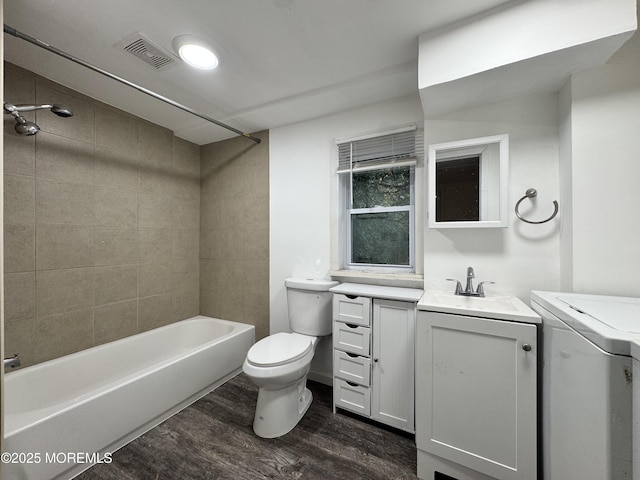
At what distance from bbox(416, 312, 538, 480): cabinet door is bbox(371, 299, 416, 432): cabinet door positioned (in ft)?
0.76

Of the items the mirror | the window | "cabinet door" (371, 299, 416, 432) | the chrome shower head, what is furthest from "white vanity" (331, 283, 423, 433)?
the chrome shower head

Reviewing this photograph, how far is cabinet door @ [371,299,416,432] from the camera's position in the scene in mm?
1515

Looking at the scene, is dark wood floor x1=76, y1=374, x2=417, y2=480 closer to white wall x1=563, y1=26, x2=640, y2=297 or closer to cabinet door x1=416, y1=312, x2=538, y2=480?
cabinet door x1=416, y1=312, x2=538, y2=480

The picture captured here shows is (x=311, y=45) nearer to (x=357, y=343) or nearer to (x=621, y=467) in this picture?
(x=357, y=343)

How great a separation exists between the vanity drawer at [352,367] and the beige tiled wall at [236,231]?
38.1 inches

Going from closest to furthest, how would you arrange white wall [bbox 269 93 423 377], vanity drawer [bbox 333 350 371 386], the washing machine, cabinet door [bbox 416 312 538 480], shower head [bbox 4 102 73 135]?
the washing machine → cabinet door [bbox 416 312 538 480] → shower head [bbox 4 102 73 135] → vanity drawer [bbox 333 350 371 386] → white wall [bbox 269 93 423 377]

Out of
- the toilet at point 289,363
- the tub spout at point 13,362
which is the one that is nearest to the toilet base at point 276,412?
the toilet at point 289,363

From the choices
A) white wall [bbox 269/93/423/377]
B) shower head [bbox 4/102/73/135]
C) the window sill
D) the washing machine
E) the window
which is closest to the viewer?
the washing machine

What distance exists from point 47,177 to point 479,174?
288 centimetres

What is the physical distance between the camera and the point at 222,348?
2135 mm

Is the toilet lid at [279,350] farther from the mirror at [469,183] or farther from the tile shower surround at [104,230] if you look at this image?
the mirror at [469,183]

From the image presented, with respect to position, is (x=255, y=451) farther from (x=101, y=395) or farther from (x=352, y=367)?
(x=101, y=395)

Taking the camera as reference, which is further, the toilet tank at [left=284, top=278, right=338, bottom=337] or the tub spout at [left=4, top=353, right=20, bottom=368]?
the toilet tank at [left=284, top=278, right=338, bottom=337]

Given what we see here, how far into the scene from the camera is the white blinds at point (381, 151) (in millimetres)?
1824
